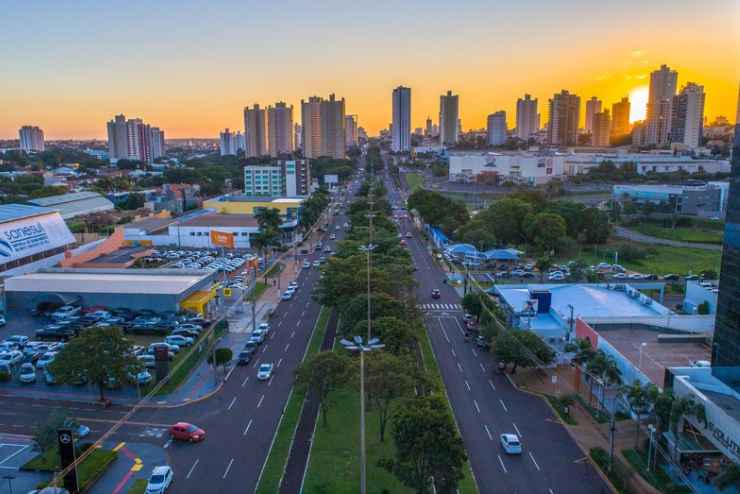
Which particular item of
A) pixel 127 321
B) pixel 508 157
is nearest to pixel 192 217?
pixel 127 321

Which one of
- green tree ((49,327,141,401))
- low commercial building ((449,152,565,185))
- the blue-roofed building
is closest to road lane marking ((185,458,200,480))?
green tree ((49,327,141,401))

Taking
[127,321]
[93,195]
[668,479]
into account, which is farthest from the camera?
[93,195]

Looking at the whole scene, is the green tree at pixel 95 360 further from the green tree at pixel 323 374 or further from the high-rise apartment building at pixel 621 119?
the high-rise apartment building at pixel 621 119

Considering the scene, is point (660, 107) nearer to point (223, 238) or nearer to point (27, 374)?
point (223, 238)

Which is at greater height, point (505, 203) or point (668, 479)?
point (505, 203)

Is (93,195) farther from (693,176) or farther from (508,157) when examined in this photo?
(693,176)

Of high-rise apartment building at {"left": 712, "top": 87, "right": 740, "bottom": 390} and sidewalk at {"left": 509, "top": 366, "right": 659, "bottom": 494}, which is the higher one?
high-rise apartment building at {"left": 712, "top": 87, "right": 740, "bottom": 390}

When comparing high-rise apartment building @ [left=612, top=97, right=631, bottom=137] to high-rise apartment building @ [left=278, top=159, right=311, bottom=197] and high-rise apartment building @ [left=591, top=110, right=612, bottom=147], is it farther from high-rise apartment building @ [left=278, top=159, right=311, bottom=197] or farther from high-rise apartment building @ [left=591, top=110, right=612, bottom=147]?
high-rise apartment building @ [left=278, top=159, right=311, bottom=197]
